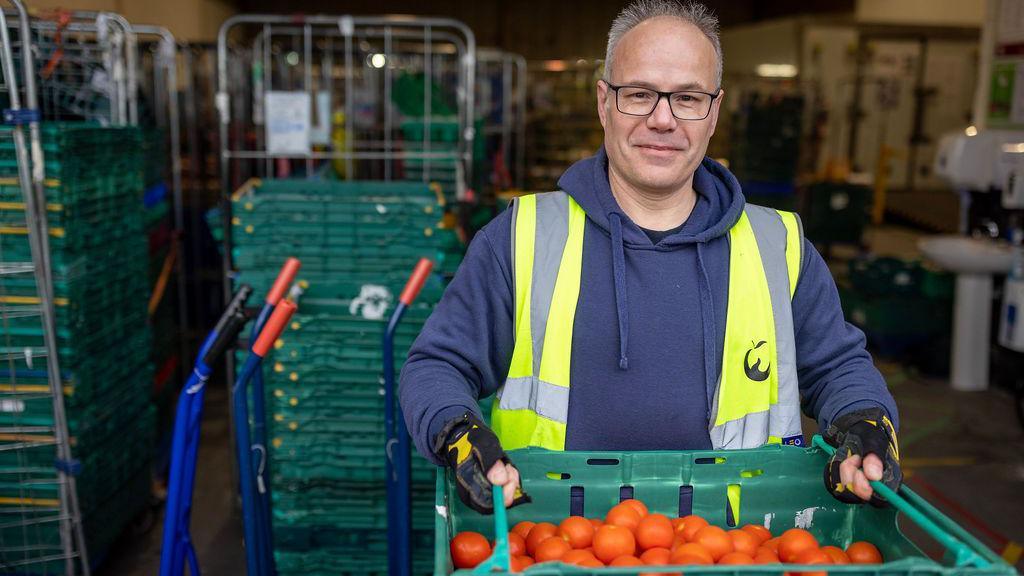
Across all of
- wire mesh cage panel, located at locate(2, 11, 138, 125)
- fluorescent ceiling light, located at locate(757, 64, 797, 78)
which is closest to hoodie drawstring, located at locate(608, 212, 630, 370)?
wire mesh cage panel, located at locate(2, 11, 138, 125)

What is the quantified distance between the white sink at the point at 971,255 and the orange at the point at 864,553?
6.09 m

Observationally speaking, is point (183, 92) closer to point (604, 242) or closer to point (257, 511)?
point (257, 511)

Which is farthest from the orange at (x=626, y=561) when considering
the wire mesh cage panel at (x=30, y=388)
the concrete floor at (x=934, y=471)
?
the concrete floor at (x=934, y=471)

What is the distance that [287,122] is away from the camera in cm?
438

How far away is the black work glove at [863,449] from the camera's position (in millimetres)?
1677

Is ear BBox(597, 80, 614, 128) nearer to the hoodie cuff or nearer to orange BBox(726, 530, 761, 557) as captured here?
the hoodie cuff

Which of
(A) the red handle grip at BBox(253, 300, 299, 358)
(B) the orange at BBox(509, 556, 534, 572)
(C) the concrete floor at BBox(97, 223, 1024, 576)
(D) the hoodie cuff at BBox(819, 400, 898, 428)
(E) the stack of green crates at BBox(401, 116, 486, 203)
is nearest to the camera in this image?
(B) the orange at BBox(509, 556, 534, 572)

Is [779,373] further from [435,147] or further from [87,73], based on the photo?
[435,147]

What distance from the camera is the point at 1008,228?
7.15 metres

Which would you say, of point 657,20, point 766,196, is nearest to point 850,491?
point 657,20

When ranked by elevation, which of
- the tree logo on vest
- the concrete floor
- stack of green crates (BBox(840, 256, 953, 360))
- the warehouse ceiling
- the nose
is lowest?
the concrete floor

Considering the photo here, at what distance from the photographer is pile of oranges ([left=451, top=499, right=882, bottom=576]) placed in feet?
5.10

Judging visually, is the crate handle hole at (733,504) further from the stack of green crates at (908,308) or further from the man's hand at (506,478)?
the stack of green crates at (908,308)

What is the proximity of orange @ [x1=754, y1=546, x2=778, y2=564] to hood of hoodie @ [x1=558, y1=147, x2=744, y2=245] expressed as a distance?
2.25ft
